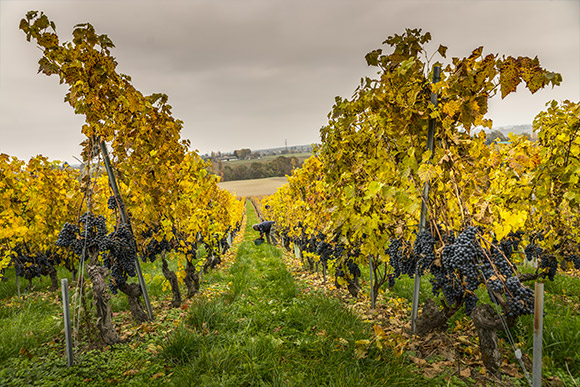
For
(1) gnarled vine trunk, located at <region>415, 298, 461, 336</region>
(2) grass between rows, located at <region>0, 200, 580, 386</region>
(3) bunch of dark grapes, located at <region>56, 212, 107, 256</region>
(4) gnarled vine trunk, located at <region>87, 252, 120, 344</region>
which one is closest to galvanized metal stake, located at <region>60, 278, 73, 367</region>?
(2) grass between rows, located at <region>0, 200, 580, 386</region>

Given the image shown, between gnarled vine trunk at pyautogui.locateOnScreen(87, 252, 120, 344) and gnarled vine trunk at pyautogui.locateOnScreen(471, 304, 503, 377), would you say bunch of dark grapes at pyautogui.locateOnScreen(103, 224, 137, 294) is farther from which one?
gnarled vine trunk at pyautogui.locateOnScreen(471, 304, 503, 377)

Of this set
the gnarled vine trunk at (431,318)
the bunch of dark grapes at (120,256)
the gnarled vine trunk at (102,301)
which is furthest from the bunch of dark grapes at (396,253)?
the gnarled vine trunk at (102,301)

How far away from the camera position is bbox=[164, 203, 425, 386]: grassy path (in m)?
2.73

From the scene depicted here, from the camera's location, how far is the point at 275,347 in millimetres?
3354

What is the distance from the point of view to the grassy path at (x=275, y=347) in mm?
2730

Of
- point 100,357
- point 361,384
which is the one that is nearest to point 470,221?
point 361,384

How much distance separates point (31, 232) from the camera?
6090 millimetres

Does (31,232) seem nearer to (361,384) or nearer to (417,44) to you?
(361,384)

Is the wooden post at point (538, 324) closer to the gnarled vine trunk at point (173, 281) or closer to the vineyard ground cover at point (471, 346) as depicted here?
the vineyard ground cover at point (471, 346)

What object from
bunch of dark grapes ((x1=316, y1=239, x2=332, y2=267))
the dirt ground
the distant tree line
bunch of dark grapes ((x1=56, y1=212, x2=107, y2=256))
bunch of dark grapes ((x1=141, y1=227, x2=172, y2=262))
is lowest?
the dirt ground

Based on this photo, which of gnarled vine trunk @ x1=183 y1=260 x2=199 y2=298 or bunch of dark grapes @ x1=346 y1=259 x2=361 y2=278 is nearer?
bunch of dark grapes @ x1=346 y1=259 x2=361 y2=278

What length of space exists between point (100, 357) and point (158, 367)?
822 millimetres

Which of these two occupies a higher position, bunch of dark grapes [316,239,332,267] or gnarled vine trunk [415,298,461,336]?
bunch of dark grapes [316,239,332,267]

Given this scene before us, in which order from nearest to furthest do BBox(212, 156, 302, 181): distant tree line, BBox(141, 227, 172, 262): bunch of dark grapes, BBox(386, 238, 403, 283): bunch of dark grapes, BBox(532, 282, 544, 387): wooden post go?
BBox(532, 282, 544, 387): wooden post < BBox(386, 238, 403, 283): bunch of dark grapes < BBox(141, 227, 172, 262): bunch of dark grapes < BBox(212, 156, 302, 181): distant tree line
